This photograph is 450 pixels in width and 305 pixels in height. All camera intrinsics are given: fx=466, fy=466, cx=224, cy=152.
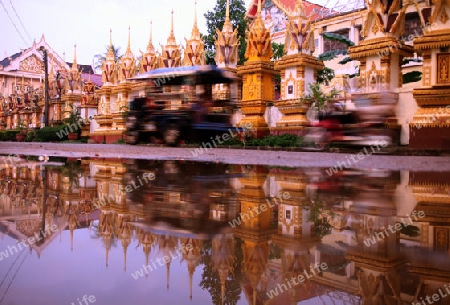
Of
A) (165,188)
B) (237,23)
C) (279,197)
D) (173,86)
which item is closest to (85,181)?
(165,188)

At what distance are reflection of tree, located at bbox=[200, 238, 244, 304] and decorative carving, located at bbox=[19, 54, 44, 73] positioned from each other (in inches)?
2735

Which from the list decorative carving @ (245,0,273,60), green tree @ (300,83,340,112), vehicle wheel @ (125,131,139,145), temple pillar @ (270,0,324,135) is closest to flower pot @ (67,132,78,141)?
vehicle wheel @ (125,131,139,145)

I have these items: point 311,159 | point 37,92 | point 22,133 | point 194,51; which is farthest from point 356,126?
point 37,92

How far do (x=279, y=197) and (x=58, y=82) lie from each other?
127 ft

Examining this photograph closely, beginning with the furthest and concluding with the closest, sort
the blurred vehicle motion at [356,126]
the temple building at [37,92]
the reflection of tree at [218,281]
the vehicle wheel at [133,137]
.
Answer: the temple building at [37,92] → the vehicle wheel at [133,137] → the blurred vehicle motion at [356,126] → the reflection of tree at [218,281]

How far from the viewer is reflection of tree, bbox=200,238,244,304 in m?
1.76

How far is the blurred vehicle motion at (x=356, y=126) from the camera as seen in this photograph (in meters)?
12.4

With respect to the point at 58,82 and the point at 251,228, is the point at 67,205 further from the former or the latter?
the point at 58,82

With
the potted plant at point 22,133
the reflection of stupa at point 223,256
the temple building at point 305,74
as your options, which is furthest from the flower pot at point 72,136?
the reflection of stupa at point 223,256

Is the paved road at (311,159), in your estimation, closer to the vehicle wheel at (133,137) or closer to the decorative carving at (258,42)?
the vehicle wheel at (133,137)

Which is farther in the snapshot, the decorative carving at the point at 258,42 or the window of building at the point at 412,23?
the window of building at the point at 412,23

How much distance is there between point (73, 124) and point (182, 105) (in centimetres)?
2110

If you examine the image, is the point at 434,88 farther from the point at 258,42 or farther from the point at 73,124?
the point at 73,124

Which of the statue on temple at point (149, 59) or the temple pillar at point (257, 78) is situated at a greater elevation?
the statue on temple at point (149, 59)
